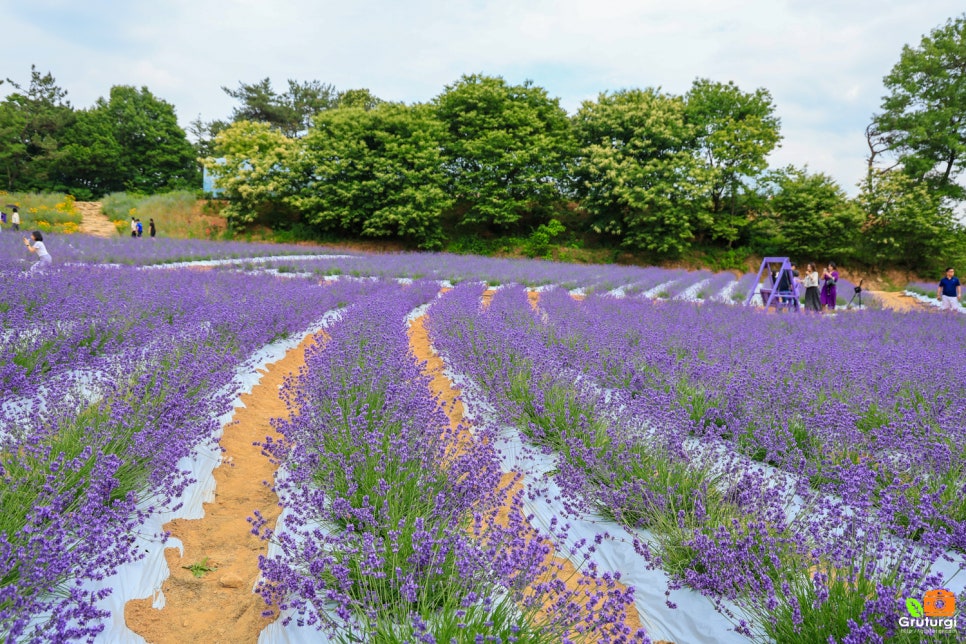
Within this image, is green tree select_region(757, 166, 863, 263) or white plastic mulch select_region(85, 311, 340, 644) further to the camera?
green tree select_region(757, 166, 863, 263)

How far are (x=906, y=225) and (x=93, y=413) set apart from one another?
28227 mm

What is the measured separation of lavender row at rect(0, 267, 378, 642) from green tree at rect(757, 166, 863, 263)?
23457 millimetres

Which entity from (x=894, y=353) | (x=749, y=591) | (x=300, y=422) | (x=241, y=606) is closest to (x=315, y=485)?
(x=300, y=422)

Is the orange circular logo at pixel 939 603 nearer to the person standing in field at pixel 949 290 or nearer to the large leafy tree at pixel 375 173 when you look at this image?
the person standing in field at pixel 949 290

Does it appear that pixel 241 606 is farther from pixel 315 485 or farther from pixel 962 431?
pixel 962 431

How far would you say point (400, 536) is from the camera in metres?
2.04

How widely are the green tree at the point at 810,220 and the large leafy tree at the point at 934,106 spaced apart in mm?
4842

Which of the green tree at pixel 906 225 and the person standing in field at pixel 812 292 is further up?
the green tree at pixel 906 225

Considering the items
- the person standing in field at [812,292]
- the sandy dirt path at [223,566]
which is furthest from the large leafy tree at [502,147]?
the sandy dirt path at [223,566]

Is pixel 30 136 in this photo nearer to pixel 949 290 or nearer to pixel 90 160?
pixel 90 160

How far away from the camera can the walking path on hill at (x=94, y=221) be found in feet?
72.5

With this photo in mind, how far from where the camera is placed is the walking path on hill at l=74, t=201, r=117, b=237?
871 inches

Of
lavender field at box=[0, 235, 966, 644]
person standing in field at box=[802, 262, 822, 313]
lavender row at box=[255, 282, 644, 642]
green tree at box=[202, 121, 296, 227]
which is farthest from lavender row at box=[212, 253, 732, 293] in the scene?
green tree at box=[202, 121, 296, 227]

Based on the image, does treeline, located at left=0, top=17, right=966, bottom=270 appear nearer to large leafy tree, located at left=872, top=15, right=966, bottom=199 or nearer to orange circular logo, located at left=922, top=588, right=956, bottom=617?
large leafy tree, located at left=872, top=15, right=966, bottom=199
